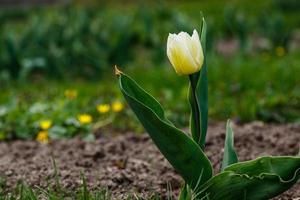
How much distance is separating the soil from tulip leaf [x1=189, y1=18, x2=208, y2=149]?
1.27 ft

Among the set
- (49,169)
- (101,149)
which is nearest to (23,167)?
(49,169)

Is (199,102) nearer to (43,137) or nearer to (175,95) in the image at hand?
(43,137)

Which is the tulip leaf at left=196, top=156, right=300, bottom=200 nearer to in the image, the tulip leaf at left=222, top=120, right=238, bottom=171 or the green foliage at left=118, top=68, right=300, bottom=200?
the green foliage at left=118, top=68, right=300, bottom=200

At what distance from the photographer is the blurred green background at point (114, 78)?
15.9ft

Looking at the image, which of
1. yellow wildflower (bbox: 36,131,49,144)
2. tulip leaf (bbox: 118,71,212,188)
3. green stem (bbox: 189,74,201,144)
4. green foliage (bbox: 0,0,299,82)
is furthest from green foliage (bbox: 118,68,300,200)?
green foliage (bbox: 0,0,299,82)

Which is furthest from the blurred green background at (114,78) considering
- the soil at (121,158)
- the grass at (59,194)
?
the grass at (59,194)

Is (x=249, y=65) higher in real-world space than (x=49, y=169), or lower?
higher

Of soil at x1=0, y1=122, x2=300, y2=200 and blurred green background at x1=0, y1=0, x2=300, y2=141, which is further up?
blurred green background at x1=0, y1=0, x2=300, y2=141

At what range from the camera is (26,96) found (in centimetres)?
612

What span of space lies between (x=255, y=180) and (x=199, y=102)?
1.37ft

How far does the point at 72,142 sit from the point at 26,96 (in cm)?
200

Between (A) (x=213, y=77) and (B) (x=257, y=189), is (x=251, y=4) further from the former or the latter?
(B) (x=257, y=189)

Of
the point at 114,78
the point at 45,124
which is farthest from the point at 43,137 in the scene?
the point at 114,78

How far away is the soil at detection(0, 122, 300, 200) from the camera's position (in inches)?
119
